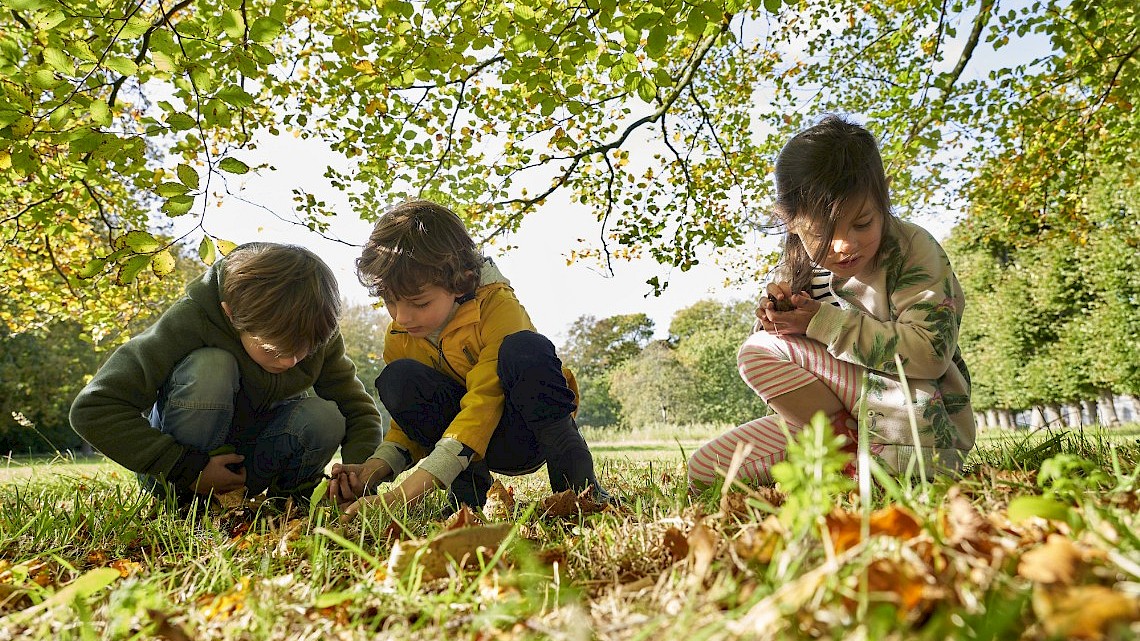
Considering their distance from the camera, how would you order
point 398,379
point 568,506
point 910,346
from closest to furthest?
point 568,506 → point 910,346 → point 398,379

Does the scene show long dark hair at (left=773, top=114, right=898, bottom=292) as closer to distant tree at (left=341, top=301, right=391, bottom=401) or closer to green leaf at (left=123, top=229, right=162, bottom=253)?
green leaf at (left=123, top=229, right=162, bottom=253)

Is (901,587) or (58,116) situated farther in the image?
(58,116)

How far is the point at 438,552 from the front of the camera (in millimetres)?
1143

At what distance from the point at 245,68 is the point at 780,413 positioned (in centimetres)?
220

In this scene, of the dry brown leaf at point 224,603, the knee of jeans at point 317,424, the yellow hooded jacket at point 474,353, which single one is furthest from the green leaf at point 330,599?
the knee of jeans at point 317,424

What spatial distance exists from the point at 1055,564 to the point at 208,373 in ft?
7.46

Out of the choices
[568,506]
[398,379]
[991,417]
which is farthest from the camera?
[991,417]

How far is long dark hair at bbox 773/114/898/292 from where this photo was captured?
2.15 metres

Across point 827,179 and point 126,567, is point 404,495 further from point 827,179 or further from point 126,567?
point 827,179

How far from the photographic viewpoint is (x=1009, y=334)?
1811 centimetres

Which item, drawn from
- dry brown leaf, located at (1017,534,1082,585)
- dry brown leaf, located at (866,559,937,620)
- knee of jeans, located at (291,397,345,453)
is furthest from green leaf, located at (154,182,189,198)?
dry brown leaf, located at (1017,534,1082,585)

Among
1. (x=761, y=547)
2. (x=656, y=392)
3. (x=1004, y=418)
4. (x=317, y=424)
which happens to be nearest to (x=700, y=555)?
(x=761, y=547)

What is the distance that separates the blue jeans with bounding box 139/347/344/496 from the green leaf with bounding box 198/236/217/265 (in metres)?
0.42

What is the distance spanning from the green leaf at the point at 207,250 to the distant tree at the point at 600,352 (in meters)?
31.1
